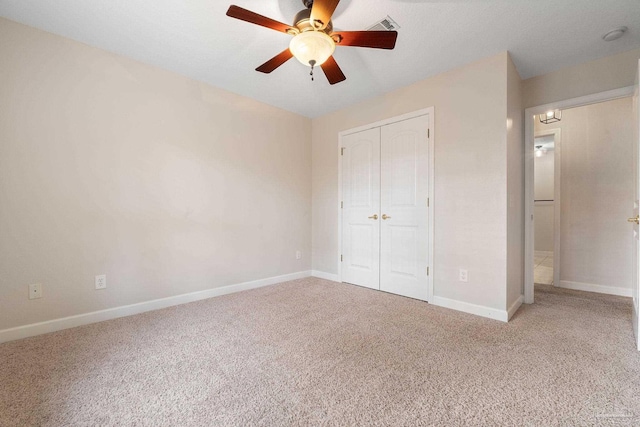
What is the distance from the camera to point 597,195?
11.3 ft

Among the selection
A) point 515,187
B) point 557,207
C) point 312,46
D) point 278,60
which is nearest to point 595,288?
point 557,207

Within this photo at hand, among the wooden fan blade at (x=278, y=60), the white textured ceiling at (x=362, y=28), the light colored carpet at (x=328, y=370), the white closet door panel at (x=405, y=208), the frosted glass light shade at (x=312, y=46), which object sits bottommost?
the light colored carpet at (x=328, y=370)

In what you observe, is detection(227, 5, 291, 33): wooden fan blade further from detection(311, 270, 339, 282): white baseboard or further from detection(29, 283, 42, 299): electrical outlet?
detection(311, 270, 339, 282): white baseboard

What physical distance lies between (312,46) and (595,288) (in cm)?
434

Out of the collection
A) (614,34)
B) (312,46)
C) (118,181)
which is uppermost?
(614,34)

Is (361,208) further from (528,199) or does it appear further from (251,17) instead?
(251,17)

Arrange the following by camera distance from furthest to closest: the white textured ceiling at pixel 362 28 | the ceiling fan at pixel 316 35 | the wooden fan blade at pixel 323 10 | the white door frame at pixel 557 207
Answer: the white door frame at pixel 557 207
the white textured ceiling at pixel 362 28
the ceiling fan at pixel 316 35
the wooden fan blade at pixel 323 10

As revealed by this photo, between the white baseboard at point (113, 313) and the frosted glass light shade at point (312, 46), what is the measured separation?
2.66m

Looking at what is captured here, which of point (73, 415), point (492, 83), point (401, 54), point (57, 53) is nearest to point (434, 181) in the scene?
point (492, 83)

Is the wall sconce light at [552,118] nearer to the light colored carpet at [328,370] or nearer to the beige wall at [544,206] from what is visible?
the light colored carpet at [328,370]

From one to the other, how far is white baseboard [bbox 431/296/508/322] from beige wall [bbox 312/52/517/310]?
0.04 metres

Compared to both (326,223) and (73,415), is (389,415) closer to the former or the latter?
(73,415)

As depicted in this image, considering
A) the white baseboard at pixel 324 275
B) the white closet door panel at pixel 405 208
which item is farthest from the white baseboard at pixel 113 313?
the white closet door panel at pixel 405 208

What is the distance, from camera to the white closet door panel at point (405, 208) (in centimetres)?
308
